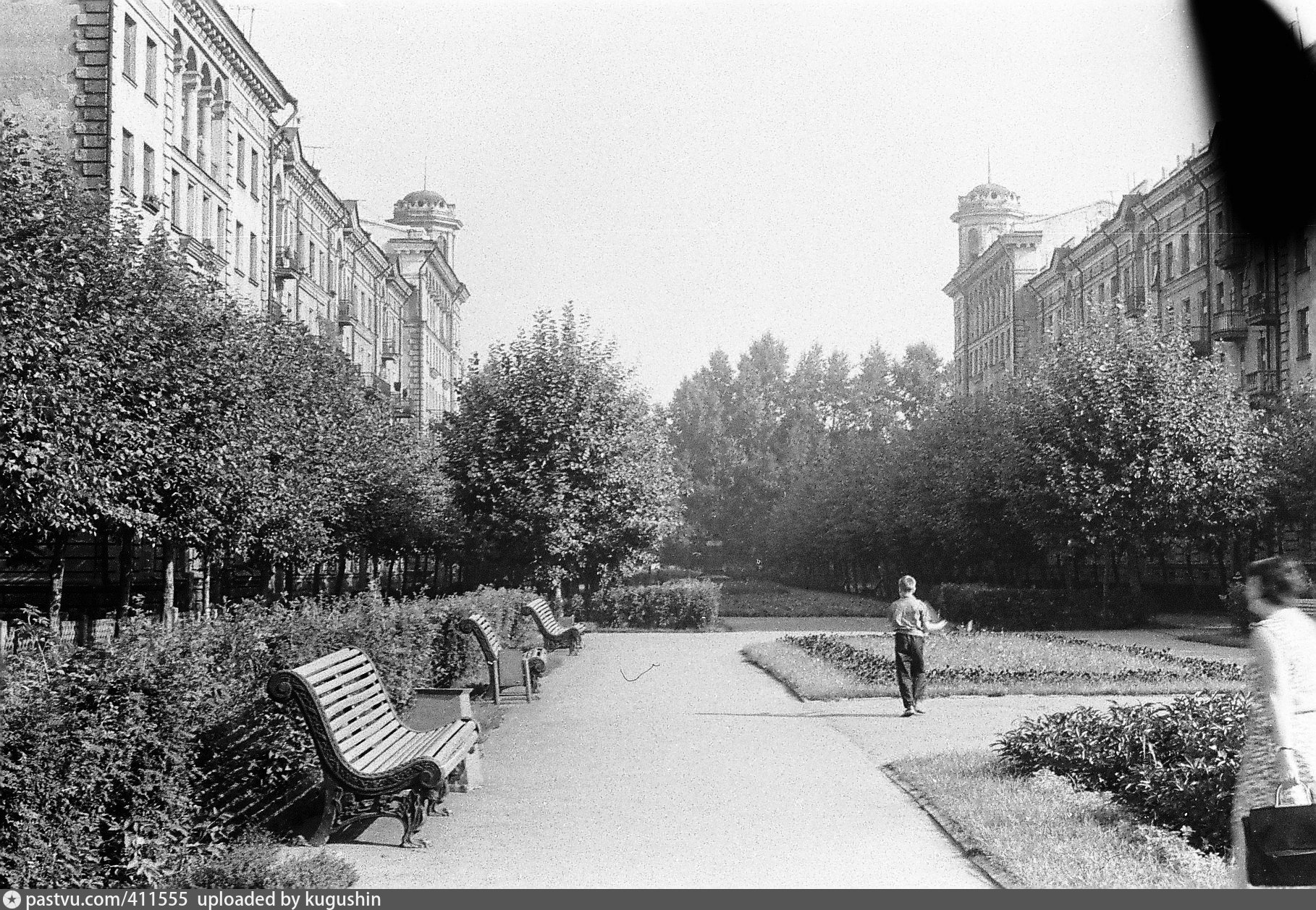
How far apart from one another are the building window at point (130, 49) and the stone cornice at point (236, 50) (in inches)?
157

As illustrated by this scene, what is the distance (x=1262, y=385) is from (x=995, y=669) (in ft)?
107

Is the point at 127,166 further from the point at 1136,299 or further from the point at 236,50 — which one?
the point at 1136,299

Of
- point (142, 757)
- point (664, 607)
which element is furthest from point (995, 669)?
point (664, 607)

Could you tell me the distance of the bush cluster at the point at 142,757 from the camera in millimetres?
6469

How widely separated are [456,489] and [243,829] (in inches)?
1177

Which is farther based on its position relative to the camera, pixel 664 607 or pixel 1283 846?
pixel 664 607

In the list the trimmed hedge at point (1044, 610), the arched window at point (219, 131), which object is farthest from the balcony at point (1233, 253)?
the arched window at point (219, 131)

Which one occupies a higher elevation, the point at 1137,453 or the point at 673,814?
the point at 1137,453

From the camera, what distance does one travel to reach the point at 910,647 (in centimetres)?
1494

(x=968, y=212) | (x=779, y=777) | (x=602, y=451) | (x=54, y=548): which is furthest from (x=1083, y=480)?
(x=968, y=212)

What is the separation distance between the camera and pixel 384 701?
9789 millimetres

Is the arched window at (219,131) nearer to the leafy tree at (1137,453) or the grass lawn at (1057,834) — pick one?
the leafy tree at (1137,453)

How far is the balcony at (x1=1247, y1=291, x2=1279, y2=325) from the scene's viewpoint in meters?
46.2

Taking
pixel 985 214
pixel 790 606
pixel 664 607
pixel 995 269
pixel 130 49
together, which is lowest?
pixel 790 606
